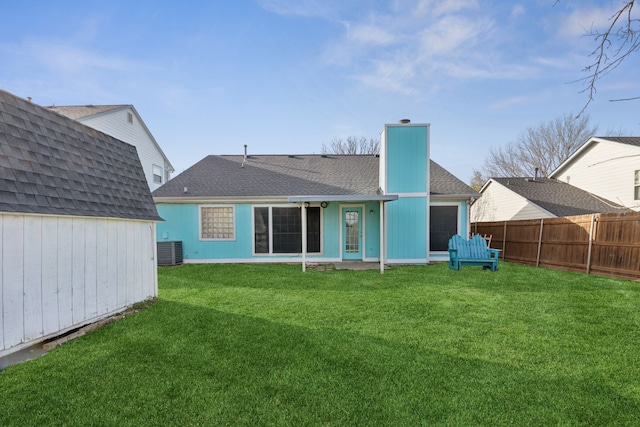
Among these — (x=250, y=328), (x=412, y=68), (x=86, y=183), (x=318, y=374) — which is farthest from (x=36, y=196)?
(x=412, y=68)

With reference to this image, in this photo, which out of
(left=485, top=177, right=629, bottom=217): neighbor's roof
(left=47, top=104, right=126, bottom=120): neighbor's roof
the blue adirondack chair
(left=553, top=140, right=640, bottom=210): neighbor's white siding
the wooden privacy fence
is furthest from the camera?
Answer: (left=47, top=104, right=126, bottom=120): neighbor's roof

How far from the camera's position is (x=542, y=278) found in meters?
7.19

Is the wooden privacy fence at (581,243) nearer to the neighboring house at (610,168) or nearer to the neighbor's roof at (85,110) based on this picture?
the neighboring house at (610,168)

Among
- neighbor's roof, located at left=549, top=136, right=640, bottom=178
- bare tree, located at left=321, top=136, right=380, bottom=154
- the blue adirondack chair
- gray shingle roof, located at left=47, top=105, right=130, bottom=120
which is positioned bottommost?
the blue adirondack chair

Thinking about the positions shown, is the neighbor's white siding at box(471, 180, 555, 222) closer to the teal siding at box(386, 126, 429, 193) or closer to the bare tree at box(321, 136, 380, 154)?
the teal siding at box(386, 126, 429, 193)

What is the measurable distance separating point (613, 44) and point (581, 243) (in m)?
7.62

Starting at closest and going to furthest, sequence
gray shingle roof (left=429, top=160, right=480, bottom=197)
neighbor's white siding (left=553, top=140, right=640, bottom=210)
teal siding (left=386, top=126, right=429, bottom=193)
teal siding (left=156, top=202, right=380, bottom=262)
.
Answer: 1. teal siding (left=386, top=126, right=429, bottom=193)
2. gray shingle roof (left=429, top=160, right=480, bottom=197)
3. teal siding (left=156, top=202, right=380, bottom=262)
4. neighbor's white siding (left=553, top=140, right=640, bottom=210)

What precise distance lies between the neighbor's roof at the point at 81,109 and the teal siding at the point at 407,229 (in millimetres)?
13834

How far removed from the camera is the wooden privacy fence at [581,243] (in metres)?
6.94

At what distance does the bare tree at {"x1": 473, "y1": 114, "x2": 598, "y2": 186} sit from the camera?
22609 millimetres

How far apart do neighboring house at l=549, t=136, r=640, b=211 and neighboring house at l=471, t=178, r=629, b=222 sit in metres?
0.40

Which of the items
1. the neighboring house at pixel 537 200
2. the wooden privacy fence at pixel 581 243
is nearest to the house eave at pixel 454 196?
the wooden privacy fence at pixel 581 243

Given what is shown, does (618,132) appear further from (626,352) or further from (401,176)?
(626,352)

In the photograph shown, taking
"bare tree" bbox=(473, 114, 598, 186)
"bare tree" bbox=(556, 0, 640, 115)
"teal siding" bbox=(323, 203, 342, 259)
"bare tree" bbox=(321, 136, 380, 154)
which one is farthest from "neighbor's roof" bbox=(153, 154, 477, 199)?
"bare tree" bbox=(473, 114, 598, 186)
